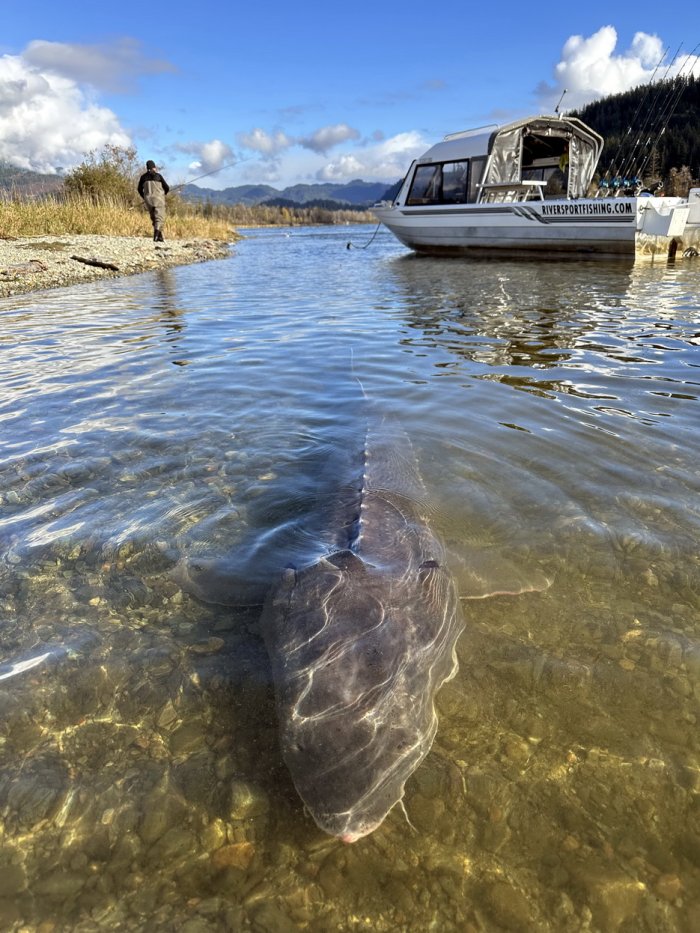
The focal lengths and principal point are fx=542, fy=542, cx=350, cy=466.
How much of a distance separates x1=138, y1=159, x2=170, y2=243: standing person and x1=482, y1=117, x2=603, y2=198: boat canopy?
36.8ft

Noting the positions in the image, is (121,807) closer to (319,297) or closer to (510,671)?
(510,671)

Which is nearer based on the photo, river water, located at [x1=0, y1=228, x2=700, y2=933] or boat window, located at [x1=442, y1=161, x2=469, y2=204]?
river water, located at [x1=0, y1=228, x2=700, y2=933]

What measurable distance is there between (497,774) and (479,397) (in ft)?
12.8

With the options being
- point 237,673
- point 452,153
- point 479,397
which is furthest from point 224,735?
point 452,153

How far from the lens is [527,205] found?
17125mm

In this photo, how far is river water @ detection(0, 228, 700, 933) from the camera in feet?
4.91

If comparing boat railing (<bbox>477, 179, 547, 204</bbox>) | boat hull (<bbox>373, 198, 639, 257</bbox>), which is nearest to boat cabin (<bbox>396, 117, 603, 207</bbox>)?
boat railing (<bbox>477, 179, 547, 204</bbox>)

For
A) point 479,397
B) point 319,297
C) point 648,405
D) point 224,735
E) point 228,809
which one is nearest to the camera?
point 228,809

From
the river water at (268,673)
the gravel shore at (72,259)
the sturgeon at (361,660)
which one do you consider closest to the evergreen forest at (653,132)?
the gravel shore at (72,259)

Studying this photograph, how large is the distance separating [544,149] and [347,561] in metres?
23.7

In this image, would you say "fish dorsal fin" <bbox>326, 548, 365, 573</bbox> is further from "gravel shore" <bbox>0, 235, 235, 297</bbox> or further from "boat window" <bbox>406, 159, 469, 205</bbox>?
"boat window" <bbox>406, 159, 469, 205</bbox>

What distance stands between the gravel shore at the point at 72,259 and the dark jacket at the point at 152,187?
157 centimetres

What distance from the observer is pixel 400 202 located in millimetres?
20703

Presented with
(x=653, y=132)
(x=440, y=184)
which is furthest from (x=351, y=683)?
(x=653, y=132)
